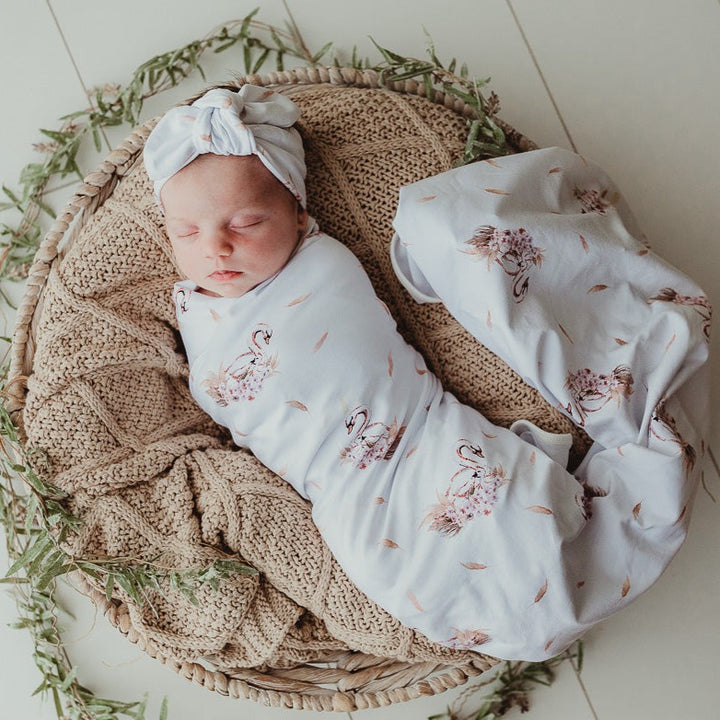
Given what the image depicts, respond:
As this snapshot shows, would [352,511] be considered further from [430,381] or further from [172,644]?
[172,644]

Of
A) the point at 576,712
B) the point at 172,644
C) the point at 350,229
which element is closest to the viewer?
the point at 172,644

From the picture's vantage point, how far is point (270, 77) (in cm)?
143

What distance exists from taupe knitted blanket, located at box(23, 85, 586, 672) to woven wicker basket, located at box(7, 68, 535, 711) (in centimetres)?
3

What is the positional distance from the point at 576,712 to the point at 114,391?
41.7 inches

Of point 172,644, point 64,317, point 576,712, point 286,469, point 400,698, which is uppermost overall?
point 64,317

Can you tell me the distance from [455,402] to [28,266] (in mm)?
907

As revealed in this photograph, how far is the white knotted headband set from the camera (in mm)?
1193

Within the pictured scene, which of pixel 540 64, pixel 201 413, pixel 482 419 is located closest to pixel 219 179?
pixel 201 413

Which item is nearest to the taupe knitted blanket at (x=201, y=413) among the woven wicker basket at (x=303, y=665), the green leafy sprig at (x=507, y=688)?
the woven wicker basket at (x=303, y=665)

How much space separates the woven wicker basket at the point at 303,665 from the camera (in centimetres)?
134

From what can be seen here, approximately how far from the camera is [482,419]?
133 centimetres

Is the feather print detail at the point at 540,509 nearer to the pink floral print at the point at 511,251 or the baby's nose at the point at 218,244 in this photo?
the pink floral print at the point at 511,251

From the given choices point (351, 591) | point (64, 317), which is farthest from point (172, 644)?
point (64, 317)

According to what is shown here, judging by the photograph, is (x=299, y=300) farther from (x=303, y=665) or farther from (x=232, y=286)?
(x=303, y=665)
